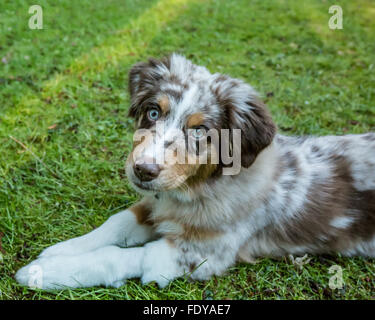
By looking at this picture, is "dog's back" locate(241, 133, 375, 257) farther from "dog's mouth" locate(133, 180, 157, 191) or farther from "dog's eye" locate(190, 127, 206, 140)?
"dog's mouth" locate(133, 180, 157, 191)

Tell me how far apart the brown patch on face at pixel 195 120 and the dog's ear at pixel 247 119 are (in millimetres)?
239

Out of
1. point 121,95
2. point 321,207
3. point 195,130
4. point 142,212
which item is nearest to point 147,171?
point 195,130

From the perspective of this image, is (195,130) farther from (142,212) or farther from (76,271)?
(76,271)

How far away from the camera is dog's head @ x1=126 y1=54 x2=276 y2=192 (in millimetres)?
2727

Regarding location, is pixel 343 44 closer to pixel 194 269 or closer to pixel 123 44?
pixel 123 44

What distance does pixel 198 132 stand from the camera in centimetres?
287

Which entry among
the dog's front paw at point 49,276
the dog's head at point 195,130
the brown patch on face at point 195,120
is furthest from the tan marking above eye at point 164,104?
the dog's front paw at point 49,276

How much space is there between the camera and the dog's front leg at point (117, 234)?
3.15 meters

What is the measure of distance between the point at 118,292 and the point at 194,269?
0.64 metres

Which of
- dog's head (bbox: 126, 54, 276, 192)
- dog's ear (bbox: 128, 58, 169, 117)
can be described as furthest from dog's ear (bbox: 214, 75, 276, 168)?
dog's ear (bbox: 128, 58, 169, 117)

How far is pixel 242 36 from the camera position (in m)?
7.58

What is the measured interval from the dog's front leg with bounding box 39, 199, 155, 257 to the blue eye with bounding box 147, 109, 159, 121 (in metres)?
0.89

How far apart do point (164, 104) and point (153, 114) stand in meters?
0.17

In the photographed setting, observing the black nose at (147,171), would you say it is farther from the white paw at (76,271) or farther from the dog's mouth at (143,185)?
the white paw at (76,271)
